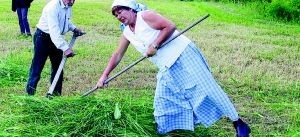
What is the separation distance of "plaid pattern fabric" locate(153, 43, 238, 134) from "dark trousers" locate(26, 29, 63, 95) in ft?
6.09

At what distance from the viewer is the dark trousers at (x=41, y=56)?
20.9 ft

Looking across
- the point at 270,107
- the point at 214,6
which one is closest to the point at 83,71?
Answer: the point at 270,107

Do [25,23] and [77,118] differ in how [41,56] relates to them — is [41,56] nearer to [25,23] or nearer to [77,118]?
[77,118]

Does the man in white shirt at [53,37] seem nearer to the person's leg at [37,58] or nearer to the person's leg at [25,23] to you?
the person's leg at [37,58]

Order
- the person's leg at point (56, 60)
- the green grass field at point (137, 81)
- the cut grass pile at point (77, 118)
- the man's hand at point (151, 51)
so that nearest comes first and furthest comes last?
1. the man's hand at point (151, 51)
2. the cut grass pile at point (77, 118)
3. the green grass field at point (137, 81)
4. the person's leg at point (56, 60)

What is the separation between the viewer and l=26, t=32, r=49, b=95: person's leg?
251 inches

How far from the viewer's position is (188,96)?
5004 mm

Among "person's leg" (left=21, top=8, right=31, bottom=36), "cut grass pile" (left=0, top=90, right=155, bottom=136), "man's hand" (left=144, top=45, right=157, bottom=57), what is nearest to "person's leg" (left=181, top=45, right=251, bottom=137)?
"man's hand" (left=144, top=45, right=157, bottom=57)

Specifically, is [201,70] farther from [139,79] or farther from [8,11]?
[8,11]

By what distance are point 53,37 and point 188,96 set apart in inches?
71.3

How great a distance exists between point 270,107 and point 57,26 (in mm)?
2536

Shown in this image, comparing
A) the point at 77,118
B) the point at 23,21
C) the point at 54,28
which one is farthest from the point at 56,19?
the point at 23,21

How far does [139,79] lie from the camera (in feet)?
27.0

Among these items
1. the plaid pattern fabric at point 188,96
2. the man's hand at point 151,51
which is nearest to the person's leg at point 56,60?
the man's hand at point 151,51
